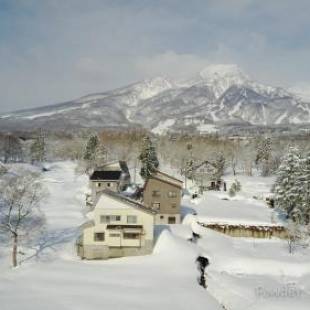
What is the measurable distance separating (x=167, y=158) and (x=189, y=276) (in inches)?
3319

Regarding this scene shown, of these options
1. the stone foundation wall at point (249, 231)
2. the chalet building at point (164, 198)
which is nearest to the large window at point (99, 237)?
the chalet building at point (164, 198)

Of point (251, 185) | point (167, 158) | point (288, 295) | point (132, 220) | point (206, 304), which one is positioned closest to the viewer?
point (206, 304)

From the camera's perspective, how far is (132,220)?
36250 millimetres

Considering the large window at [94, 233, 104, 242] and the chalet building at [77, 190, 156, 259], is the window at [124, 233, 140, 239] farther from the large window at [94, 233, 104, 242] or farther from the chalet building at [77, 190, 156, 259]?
the large window at [94, 233, 104, 242]

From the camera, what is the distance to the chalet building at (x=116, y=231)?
35.2 m

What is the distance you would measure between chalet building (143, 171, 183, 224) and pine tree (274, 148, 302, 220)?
12.7 m

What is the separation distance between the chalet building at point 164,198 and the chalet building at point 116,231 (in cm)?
1130

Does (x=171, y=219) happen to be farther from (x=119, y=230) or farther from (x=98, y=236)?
(x=98, y=236)

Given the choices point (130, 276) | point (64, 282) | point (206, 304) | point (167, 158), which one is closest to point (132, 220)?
point (130, 276)

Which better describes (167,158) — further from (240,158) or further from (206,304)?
(206,304)

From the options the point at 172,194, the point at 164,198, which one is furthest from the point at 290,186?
the point at 164,198

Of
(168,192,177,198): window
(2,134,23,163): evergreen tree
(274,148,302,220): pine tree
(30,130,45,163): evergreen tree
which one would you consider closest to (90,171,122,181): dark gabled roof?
(168,192,177,198): window

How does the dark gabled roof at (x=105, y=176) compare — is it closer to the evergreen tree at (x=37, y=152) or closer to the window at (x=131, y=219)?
the window at (x=131, y=219)

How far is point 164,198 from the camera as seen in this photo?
4816cm
